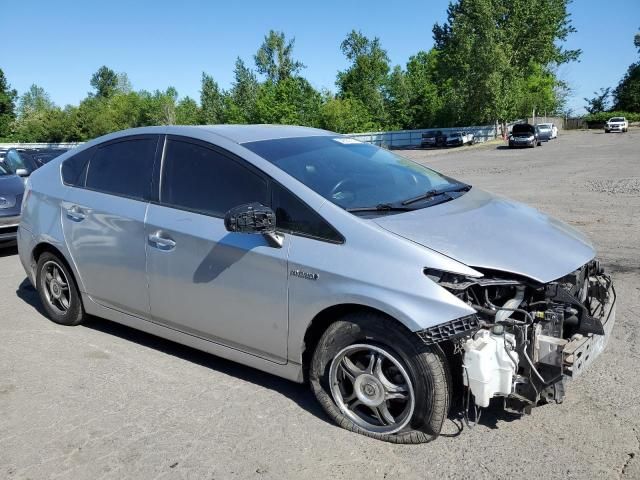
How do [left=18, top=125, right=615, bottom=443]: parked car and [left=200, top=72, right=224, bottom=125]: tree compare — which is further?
[left=200, top=72, right=224, bottom=125]: tree

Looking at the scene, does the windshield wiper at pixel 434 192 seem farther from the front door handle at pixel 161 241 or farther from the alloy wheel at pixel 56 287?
the alloy wheel at pixel 56 287

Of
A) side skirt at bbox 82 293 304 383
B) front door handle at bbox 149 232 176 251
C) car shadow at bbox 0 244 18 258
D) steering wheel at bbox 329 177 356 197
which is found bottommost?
car shadow at bbox 0 244 18 258

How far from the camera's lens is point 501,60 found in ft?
149

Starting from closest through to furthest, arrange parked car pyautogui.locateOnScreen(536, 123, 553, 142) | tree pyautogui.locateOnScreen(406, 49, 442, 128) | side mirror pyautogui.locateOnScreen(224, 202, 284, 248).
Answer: side mirror pyautogui.locateOnScreen(224, 202, 284, 248) → parked car pyautogui.locateOnScreen(536, 123, 553, 142) → tree pyautogui.locateOnScreen(406, 49, 442, 128)

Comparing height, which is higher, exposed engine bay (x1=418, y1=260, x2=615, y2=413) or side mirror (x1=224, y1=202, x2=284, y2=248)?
side mirror (x1=224, y1=202, x2=284, y2=248)

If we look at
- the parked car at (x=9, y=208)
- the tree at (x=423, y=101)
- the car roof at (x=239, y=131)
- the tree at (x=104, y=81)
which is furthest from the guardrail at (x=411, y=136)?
the tree at (x=104, y=81)

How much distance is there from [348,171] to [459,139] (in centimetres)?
4534

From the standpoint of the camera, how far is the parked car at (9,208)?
8375 millimetres

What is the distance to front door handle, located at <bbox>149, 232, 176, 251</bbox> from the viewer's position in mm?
3834

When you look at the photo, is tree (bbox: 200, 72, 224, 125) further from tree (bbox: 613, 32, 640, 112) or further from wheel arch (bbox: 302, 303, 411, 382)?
wheel arch (bbox: 302, 303, 411, 382)

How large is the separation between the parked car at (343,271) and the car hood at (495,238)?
0.01 m

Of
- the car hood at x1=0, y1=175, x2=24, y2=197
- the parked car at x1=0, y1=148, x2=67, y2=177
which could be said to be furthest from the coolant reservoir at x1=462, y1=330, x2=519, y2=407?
the parked car at x1=0, y1=148, x2=67, y2=177

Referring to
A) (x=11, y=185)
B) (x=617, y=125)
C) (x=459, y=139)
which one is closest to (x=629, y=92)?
(x=617, y=125)

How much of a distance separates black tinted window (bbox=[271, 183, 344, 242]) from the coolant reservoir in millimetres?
904
